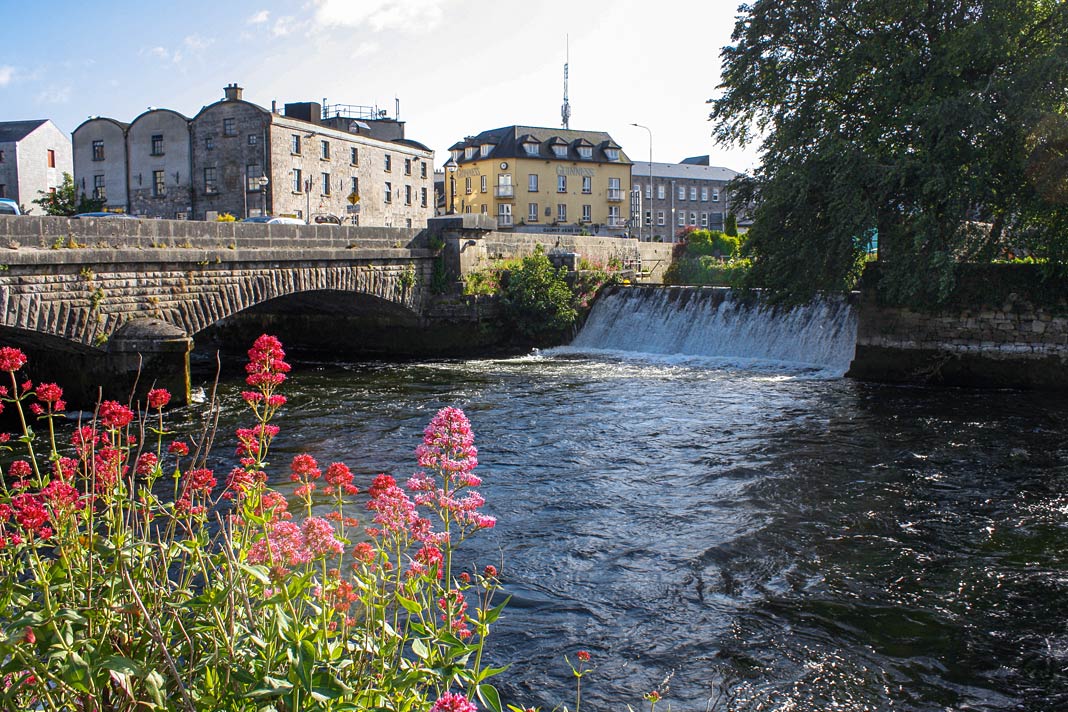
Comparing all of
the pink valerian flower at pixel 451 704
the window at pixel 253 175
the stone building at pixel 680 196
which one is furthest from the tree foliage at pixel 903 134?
the stone building at pixel 680 196

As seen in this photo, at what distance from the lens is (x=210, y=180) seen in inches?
1866

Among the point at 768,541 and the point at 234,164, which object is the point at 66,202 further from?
the point at 768,541

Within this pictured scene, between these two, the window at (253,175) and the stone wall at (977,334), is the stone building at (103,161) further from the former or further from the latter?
the stone wall at (977,334)

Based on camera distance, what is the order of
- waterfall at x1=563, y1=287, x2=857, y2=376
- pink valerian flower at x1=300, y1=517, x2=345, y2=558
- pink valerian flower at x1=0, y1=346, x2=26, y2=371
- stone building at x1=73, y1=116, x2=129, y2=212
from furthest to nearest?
stone building at x1=73, y1=116, x2=129, y2=212 → waterfall at x1=563, y1=287, x2=857, y2=376 → pink valerian flower at x1=0, y1=346, x2=26, y2=371 → pink valerian flower at x1=300, y1=517, x2=345, y2=558

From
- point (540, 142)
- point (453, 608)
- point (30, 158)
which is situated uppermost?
point (540, 142)

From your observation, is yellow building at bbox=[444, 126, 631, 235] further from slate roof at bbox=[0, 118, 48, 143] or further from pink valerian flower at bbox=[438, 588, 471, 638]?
pink valerian flower at bbox=[438, 588, 471, 638]

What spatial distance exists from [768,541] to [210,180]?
143 ft

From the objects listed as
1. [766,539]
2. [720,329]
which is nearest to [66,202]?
[720,329]

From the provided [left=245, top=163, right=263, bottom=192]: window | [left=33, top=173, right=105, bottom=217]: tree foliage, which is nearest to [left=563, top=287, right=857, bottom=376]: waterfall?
[left=245, top=163, right=263, bottom=192]: window

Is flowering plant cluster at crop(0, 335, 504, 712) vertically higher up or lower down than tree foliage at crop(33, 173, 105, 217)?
lower down

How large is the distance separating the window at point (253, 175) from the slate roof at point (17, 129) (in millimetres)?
25224

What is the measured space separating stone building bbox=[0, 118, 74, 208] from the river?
172 feet

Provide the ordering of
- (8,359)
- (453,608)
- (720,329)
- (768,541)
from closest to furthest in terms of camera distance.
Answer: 1. (453,608)
2. (8,359)
3. (768,541)
4. (720,329)

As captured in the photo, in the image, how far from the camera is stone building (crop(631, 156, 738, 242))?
82.7 m
